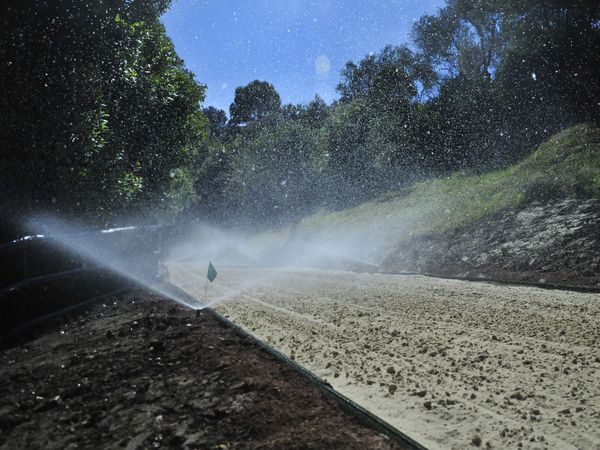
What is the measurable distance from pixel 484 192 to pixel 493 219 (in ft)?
13.2

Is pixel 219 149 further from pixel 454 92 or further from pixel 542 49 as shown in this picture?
pixel 542 49

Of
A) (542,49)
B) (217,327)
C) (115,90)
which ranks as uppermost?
(542,49)

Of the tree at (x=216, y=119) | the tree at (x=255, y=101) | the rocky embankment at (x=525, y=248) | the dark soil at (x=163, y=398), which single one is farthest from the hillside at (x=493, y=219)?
the tree at (x=216, y=119)

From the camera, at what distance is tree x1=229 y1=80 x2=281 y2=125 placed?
7619 cm

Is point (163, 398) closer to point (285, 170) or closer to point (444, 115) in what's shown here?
point (444, 115)

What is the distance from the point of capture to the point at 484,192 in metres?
18.7

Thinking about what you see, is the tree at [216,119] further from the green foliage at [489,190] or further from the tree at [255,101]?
the green foliage at [489,190]

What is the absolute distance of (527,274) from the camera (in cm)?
1102

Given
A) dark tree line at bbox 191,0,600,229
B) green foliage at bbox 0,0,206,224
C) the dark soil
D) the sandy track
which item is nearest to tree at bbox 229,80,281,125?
dark tree line at bbox 191,0,600,229

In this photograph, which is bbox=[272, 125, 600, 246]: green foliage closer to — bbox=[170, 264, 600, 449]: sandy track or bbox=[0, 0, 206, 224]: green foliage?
bbox=[170, 264, 600, 449]: sandy track

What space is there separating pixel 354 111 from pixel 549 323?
127 feet

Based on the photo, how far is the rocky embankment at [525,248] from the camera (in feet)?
34.5

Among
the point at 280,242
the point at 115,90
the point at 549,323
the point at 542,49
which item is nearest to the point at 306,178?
the point at 280,242

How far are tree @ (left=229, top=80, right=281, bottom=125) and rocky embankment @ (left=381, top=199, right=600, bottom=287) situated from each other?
6478 centimetres
